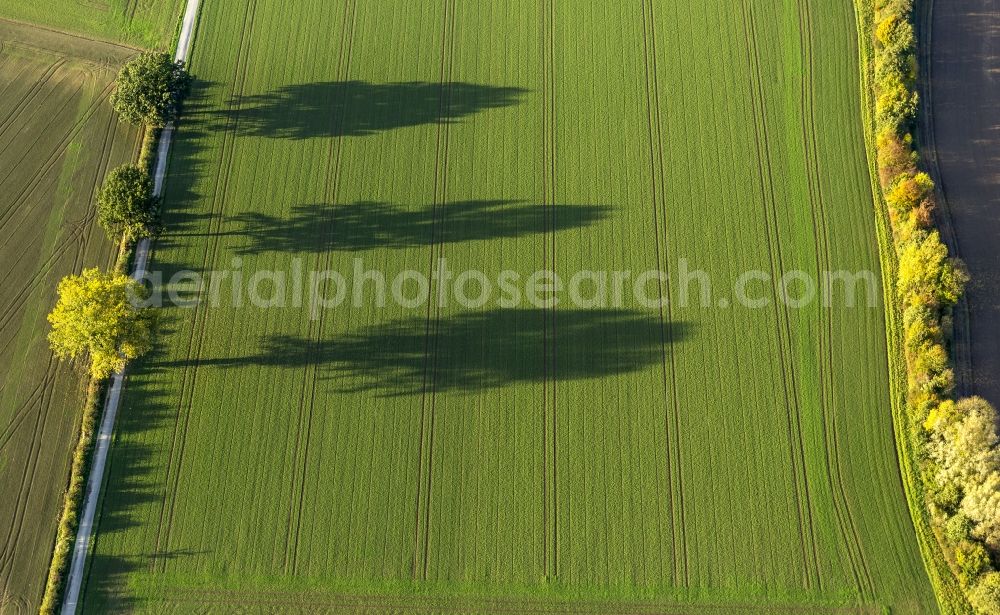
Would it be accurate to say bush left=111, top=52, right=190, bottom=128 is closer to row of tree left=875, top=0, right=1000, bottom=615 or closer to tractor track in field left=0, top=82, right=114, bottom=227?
tractor track in field left=0, top=82, right=114, bottom=227

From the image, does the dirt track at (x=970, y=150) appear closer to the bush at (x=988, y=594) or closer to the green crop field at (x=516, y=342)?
the green crop field at (x=516, y=342)

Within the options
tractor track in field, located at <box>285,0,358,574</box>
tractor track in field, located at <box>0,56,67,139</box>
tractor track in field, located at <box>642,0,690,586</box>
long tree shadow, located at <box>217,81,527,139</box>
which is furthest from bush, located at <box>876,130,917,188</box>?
tractor track in field, located at <box>0,56,67,139</box>

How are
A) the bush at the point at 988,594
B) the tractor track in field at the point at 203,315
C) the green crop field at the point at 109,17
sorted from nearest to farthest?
the bush at the point at 988,594, the tractor track in field at the point at 203,315, the green crop field at the point at 109,17

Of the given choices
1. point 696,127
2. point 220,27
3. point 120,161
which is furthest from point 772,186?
point 120,161

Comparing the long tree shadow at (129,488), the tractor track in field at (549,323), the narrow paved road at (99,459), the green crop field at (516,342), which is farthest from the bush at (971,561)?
the narrow paved road at (99,459)

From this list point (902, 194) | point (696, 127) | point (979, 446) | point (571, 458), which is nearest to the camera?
point (979, 446)

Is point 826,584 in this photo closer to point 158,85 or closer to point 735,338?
point 735,338
